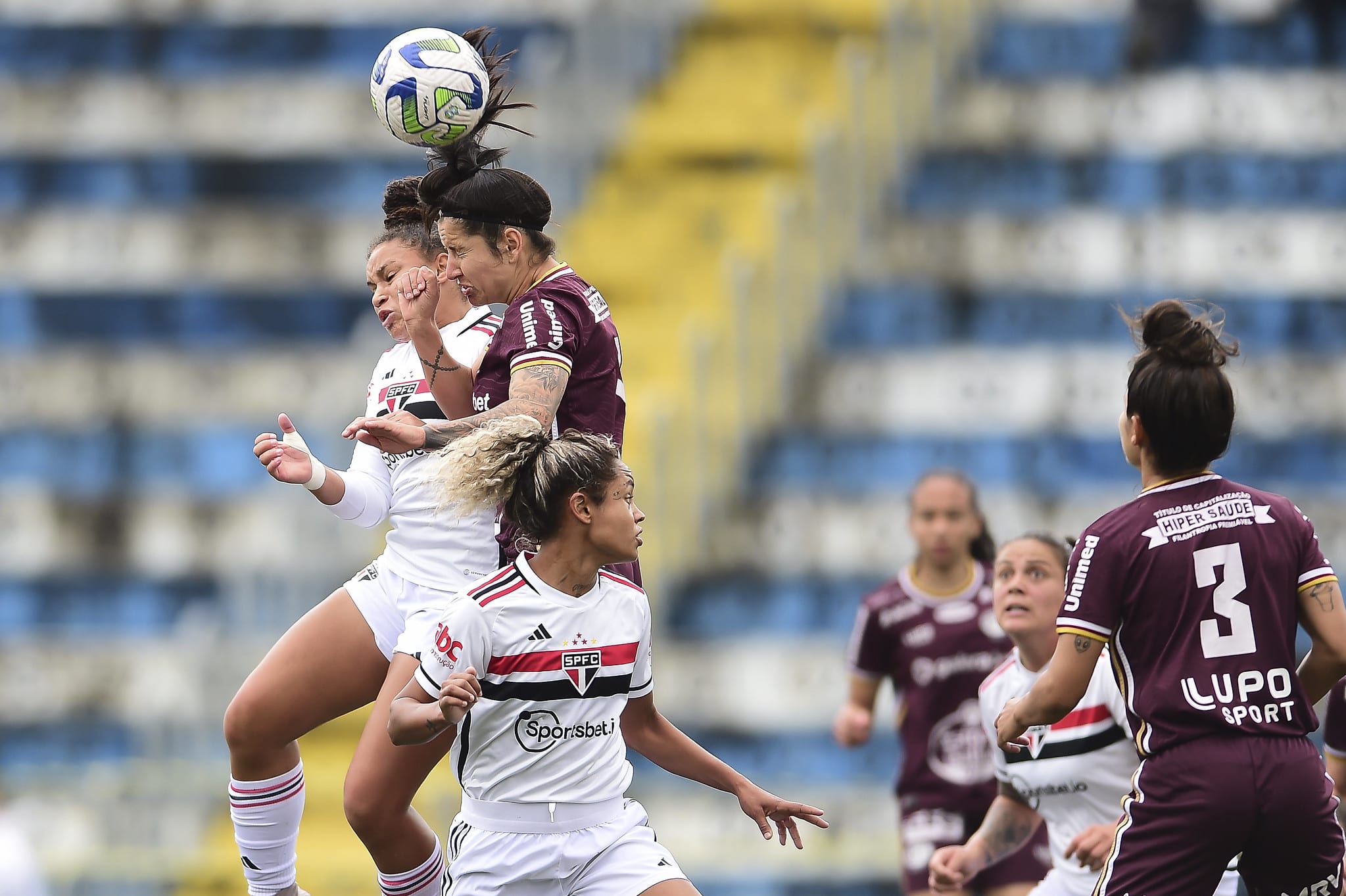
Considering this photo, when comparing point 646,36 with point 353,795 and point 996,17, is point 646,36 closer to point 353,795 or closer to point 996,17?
point 996,17

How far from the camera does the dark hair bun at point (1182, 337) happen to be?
451cm

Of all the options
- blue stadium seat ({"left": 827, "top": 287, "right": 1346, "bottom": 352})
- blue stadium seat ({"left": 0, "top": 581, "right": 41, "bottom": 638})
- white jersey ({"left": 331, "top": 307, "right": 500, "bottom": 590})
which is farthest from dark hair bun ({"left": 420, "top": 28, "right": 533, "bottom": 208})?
blue stadium seat ({"left": 0, "top": 581, "right": 41, "bottom": 638})

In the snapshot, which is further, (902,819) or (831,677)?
(831,677)

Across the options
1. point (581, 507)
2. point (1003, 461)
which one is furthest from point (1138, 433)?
point (1003, 461)

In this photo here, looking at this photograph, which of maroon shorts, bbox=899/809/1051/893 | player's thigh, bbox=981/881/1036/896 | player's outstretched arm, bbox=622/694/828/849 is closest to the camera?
player's outstretched arm, bbox=622/694/828/849

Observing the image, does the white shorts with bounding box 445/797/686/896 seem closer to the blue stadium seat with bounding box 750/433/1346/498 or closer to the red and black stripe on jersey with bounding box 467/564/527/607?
the red and black stripe on jersey with bounding box 467/564/527/607

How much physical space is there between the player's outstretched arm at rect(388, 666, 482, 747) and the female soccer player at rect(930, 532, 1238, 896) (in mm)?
1762

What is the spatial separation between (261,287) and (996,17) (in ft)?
18.2

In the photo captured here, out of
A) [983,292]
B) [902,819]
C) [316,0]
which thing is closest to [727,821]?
[902,819]

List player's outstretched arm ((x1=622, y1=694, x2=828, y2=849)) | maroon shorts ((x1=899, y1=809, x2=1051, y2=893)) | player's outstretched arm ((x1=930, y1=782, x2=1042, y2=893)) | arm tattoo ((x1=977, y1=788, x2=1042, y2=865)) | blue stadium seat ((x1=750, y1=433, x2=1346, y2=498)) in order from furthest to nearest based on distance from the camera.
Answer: blue stadium seat ((x1=750, y1=433, x2=1346, y2=498))
maroon shorts ((x1=899, y1=809, x2=1051, y2=893))
arm tattoo ((x1=977, y1=788, x2=1042, y2=865))
player's outstretched arm ((x1=930, y1=782, x2=1042, y2=893))
player's outstretched arm ((x1=622, y1=694, x2=828, y2=849))

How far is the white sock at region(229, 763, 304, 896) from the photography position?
538cm

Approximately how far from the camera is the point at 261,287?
1313 cm

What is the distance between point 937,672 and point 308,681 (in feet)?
9.98

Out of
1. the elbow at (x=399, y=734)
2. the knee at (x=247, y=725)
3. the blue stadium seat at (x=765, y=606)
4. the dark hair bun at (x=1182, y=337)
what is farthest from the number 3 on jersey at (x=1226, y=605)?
the blue stadium seat at (x=765, y=606)
